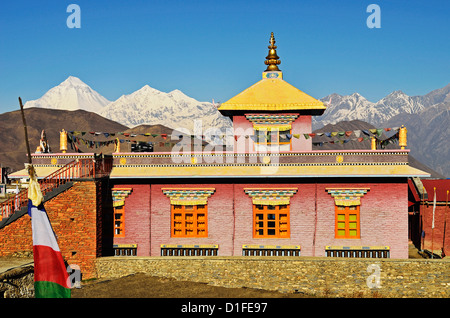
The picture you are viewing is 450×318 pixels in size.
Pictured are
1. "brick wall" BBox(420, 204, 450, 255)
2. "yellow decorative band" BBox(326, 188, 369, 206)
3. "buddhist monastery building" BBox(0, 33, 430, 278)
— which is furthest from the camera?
"brick wall" BBox(420, 204, 450, 255)

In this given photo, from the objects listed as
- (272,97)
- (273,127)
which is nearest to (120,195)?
(273,127)

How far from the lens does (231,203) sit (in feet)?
69.7

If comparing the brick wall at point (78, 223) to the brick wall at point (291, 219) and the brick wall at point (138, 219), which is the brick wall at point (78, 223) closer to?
the brick wall at point (138, 219)

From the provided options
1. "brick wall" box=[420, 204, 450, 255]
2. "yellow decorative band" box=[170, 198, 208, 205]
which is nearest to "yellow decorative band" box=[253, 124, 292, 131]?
"yellow decorative band" box=[170, 198, 208, 205]

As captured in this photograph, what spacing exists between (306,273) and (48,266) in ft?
34.8

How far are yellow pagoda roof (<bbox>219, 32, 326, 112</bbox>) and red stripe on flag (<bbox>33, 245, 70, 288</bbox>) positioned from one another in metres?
12.6

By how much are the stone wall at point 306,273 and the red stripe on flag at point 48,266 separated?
7526 millimetres

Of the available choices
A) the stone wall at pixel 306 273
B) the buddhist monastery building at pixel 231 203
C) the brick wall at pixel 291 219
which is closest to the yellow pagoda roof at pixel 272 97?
the buddhist monastery building at pixel 231 203

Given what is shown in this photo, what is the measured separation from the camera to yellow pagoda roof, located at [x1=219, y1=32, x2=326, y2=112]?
23.2m

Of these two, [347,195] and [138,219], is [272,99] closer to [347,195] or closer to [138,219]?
[347,195]

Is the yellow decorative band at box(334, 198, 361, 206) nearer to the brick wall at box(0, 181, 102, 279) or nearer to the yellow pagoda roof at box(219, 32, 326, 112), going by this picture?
the yellow pagoda roof at box(219, 32, 326, 112)

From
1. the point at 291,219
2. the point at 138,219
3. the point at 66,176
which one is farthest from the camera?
the point at 138,219
